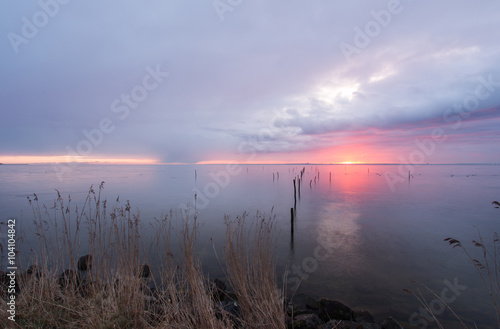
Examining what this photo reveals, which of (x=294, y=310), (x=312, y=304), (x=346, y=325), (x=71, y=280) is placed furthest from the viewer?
(x=312, y=304)

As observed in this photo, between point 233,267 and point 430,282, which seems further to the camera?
point 430,282

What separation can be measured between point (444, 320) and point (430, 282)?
106 inches

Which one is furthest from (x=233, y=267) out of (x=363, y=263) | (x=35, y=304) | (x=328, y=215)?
(x=328, y=215)

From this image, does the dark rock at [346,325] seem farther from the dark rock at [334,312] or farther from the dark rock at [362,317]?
the dark rock at [362,317]

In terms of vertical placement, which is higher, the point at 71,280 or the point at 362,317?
the point at 71,280

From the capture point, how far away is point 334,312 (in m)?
5.95

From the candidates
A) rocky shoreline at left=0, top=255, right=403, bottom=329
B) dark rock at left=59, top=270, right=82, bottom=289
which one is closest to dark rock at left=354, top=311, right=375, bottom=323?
rocky shoreline at left=0, top=255, right=403, bottom=329

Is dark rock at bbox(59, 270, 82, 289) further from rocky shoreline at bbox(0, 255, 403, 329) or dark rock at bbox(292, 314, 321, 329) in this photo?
dark rock at bbox(292, 314, 321, 329)

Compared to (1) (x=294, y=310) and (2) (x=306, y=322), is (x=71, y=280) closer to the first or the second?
(2) (x=306, y=322)

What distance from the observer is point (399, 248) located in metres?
12.3

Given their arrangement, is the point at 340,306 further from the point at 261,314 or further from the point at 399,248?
the point at 399,248

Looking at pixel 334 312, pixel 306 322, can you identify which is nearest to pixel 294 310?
pixel 334 312

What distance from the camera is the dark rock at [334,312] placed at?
5.88 meters

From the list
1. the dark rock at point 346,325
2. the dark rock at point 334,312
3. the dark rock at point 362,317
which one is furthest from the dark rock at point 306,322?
the dark rock at point 362,317
